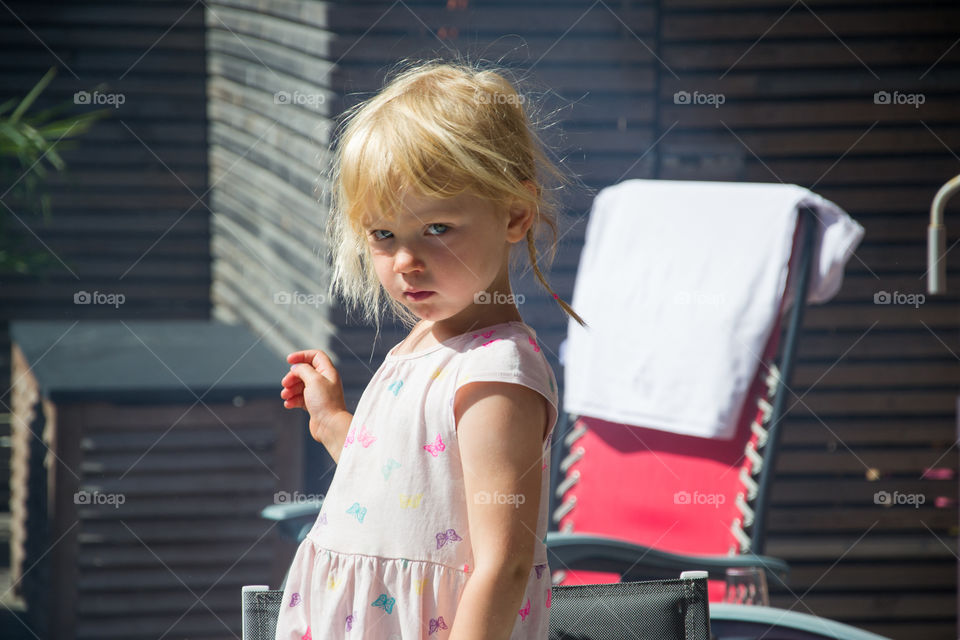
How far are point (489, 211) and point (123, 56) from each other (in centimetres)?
406

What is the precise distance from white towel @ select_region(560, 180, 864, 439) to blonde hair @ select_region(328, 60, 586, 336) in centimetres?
147

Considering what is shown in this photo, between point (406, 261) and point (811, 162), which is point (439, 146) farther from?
point (811, 162)

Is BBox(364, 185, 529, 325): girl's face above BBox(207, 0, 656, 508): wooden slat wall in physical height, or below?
below

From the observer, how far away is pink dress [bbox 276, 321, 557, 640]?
1.00 meters

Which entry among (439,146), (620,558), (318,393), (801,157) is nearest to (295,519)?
(620,558)

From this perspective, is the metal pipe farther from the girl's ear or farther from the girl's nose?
the girl's nose

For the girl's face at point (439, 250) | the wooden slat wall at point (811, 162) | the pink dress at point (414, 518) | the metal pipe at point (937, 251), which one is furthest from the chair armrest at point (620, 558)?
the wooden slat wall at point (811, 162)

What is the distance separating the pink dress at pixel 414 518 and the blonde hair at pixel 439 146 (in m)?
0.11

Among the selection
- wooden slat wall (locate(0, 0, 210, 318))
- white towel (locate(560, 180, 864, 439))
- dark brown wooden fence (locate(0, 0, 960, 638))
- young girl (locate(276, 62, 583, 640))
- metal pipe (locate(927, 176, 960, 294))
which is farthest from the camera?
wooden slat wall (locate(0, 0, 210, 318))

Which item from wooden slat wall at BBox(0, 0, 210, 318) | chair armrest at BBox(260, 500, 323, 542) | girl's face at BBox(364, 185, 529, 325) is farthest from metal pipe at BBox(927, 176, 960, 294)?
wooden slat wall at BBox(0, 0, 210, 318)

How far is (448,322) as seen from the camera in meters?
1.10

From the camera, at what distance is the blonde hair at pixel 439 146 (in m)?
0.99

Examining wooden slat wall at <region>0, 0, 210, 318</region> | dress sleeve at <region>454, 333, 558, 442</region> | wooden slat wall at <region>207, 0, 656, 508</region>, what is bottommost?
dress sleeve at <region>454, 333, 558, 442</region>

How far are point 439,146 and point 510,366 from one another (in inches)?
8.3
